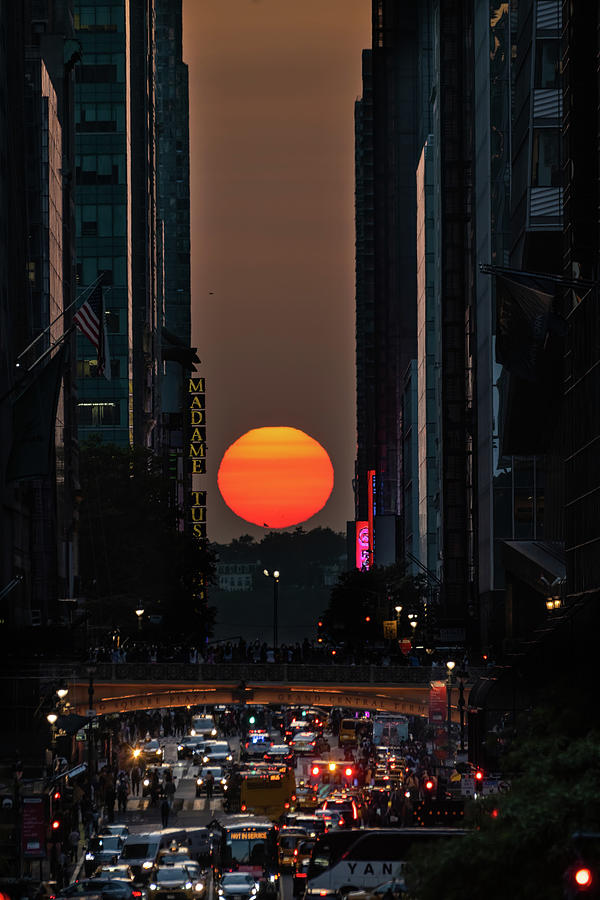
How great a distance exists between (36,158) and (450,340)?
41.3 meters

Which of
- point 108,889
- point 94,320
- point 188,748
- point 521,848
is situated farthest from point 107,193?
point 521,848

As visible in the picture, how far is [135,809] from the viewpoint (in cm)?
9700

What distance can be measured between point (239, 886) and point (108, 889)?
11.1 feet

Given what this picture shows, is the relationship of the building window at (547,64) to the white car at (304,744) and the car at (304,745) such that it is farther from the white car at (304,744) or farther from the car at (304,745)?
the white car at (304,744)

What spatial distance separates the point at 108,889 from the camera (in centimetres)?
4978

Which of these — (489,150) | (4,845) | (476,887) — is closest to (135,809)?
(4,845)

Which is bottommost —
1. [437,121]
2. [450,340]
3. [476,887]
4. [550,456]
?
[476,887]

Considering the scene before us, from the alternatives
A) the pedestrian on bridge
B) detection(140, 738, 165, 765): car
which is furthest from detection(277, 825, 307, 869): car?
detection(140, 738, 165, 765): car

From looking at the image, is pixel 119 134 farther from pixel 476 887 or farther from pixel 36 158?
pixel 476 887

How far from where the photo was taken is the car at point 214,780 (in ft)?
334

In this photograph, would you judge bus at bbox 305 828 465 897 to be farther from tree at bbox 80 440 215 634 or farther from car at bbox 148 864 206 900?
tree at bbox 80 440 215 634

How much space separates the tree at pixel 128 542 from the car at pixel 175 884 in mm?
80722

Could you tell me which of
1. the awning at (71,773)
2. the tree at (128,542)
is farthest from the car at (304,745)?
the awning at (71,773)

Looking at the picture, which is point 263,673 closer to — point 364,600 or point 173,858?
point 173,858
